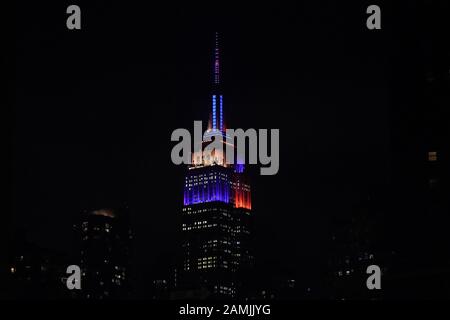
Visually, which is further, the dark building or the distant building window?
the dark building

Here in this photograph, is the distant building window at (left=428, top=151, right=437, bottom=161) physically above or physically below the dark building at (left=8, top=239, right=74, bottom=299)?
above

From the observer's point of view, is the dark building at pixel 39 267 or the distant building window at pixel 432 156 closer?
the distant building window at pixel 432 156

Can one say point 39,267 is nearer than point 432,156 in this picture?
No

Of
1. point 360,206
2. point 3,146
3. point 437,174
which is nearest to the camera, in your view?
point 3,146

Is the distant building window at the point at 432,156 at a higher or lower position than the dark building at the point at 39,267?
higher

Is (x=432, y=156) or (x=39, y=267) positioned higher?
(x=432, y=156)

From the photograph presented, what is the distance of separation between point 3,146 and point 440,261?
135 ft
